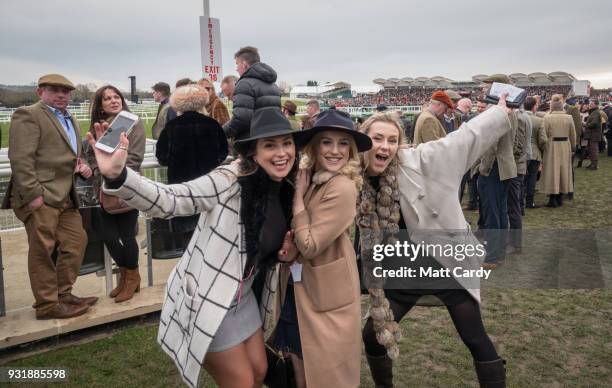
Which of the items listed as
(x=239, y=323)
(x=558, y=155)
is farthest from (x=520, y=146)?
(x=239, y=323)

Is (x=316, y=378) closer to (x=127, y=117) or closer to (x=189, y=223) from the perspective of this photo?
(x=127, y=117)

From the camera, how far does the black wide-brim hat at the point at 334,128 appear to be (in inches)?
91.3

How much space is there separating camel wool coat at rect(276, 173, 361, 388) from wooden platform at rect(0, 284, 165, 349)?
8.08 feet

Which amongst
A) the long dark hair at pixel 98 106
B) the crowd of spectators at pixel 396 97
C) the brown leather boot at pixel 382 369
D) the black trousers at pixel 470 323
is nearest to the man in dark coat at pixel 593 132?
the black trousers at pixel 470 323

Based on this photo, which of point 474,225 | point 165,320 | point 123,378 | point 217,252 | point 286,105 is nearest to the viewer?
point 217,252

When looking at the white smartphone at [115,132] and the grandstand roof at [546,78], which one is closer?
the white smartphone at [115,132]

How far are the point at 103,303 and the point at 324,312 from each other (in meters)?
2.80

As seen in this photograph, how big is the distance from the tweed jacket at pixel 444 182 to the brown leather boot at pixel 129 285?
2.85m

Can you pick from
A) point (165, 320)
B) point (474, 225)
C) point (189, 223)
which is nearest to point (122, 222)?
point (189, 223)

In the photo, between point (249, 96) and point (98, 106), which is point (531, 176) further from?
point (98, 106)

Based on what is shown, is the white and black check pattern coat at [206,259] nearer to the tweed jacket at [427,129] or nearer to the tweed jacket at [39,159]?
the tweed jacket at [39,159]

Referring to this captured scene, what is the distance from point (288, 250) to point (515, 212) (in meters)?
5.16

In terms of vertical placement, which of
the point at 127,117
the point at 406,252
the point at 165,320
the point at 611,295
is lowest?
the point at 611,295

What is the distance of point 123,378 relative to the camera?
337cm
